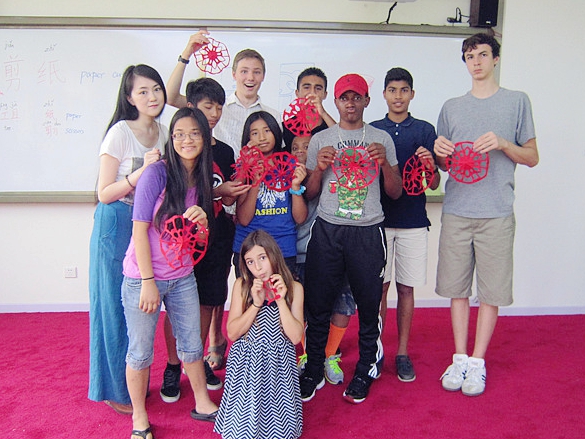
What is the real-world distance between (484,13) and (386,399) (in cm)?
266

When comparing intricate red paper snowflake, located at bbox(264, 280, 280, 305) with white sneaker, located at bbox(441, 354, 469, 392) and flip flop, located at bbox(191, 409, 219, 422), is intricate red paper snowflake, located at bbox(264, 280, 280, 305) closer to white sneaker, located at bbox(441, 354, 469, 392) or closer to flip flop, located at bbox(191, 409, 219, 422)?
flip flop, located at bbox(191, 409, 219, 422)

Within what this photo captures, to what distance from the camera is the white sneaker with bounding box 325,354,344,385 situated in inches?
95.0

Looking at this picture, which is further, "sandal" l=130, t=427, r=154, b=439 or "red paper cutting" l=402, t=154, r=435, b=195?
"red paper cutting" l=402, t=154, r=435, b=195

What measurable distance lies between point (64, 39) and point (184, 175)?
2.04 meters

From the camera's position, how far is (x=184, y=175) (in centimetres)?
187

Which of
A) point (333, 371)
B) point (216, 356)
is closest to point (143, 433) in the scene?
point (216, 356)

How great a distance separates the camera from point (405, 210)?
2.42m

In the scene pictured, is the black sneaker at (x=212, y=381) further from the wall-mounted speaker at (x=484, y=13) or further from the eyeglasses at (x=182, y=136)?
the wall-mounted speaker at (x=484, y=13)

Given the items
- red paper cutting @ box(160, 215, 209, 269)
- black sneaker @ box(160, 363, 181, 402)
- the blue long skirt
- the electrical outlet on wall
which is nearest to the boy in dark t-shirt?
red paper cutting @ box(160, 215, 209, 269)

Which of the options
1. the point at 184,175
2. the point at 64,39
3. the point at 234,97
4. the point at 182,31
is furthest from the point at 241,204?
the point at 64,39

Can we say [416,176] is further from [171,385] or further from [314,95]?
[171,385]

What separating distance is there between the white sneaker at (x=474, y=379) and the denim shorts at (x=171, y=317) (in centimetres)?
131

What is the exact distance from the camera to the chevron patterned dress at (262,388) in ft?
6.22

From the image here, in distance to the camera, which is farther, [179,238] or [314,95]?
[314,95]
